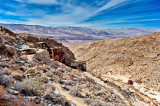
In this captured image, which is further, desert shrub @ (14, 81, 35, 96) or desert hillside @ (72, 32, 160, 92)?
desert hillside @ (72, 32, 160, 92)

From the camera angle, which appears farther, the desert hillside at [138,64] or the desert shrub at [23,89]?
the desert hillside at [138,64]

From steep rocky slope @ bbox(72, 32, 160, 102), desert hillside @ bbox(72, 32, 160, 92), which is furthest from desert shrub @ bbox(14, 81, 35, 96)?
desert hillside @ bbox(72, 32, 160, 92)

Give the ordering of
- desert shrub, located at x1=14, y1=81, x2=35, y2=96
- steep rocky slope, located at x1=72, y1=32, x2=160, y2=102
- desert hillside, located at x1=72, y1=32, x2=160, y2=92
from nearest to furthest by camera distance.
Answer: desert shrub, located at x1=14, y1=81, x2=35, y2=96 < steep rocky slope, located at x1=72, y1=32, x2=160, y2=102 < desert hillside, located at x1=72, y1=32, x2=160, y2=92

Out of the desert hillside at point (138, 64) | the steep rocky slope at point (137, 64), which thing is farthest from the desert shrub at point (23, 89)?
the desert hillside at point (138, 64)

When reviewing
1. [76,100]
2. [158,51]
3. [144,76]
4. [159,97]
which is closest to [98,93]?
[76,100]

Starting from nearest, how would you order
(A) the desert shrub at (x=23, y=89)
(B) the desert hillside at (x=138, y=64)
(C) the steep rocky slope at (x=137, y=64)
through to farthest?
(A) the desert shrub at (x=23, y=89) → (C) the steep rocky slope at (x=137, y=64) → (B) the desert hillside at (x=138, y=64)

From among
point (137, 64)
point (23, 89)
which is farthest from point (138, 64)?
point (23, 89)

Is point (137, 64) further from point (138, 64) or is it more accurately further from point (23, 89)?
point (23, 89)

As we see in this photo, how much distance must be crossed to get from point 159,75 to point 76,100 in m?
17.2

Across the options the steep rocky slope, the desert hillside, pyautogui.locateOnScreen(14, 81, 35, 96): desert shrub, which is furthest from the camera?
the desert hillside

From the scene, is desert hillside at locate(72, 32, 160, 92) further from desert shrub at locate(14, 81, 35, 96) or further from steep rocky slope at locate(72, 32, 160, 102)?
desert shrub at locate(14, 81, 35, 96)

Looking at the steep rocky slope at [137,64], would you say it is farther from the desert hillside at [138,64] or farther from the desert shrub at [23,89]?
the desert shrub at [23,89]

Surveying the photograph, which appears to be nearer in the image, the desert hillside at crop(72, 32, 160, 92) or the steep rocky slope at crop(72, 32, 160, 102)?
the steep rocky slope at crop(72, 32, 160, 102)

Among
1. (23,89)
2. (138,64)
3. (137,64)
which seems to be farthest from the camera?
(137,64)
